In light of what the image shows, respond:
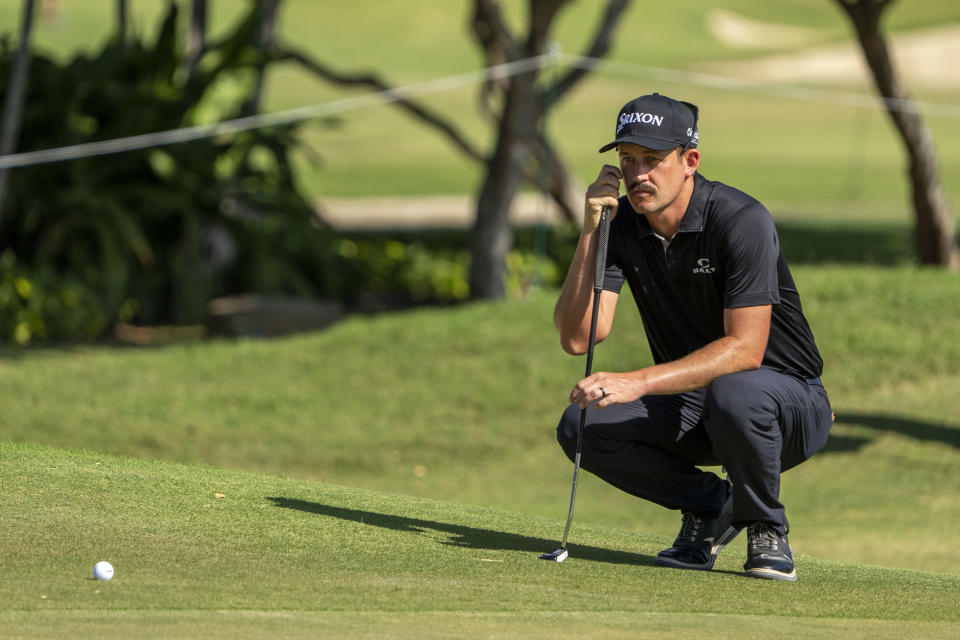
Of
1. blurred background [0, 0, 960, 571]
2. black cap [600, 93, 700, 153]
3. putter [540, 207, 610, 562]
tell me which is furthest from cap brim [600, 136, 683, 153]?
blurred background [0, 0, 960, 571]

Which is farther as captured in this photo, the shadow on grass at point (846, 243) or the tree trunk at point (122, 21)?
the shadow on grass at point (846, 243)

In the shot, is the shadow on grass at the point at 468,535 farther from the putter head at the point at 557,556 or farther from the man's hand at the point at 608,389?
the man's hand at the point at 608,389

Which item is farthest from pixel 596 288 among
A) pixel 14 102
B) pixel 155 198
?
pixel 155 198

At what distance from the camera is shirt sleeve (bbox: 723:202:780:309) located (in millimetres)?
4684

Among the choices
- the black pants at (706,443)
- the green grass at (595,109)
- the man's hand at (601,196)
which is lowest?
the black pants at (706,443)

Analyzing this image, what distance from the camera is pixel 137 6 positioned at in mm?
67812

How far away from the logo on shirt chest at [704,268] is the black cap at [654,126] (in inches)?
14.9

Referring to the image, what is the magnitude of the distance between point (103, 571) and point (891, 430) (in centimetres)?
691

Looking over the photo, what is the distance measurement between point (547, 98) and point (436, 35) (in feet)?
197

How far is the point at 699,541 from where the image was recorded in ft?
16.4

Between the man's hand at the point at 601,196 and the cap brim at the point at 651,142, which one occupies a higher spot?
the cap brim at the point at 651,142

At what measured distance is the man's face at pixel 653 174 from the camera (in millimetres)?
4840

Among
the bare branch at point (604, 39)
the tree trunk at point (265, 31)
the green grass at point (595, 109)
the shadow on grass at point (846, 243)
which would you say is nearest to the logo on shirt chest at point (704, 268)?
the green grass at point (595, 109)

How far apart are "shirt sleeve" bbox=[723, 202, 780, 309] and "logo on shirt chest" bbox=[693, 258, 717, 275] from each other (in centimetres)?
7
